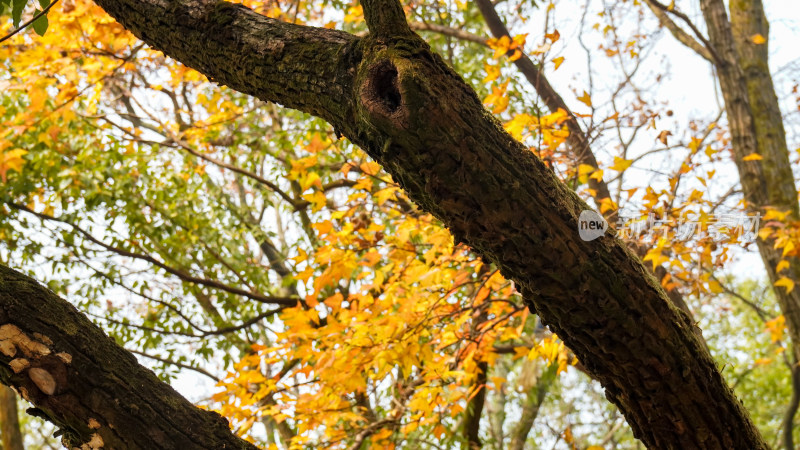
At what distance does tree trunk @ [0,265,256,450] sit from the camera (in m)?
1.40

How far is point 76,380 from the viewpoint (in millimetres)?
1405

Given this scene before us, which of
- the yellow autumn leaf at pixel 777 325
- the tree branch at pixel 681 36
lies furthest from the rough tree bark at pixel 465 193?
the tree branch at pixel 681 36

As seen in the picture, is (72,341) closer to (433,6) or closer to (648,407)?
(648,407)

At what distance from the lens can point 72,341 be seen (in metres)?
1.43

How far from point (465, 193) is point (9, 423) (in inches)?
206

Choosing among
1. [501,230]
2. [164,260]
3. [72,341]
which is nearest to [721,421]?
[501,230]

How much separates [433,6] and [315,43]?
2930mm

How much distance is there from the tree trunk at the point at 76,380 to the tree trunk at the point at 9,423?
4.37 metres

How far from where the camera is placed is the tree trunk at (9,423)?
511 centimetres

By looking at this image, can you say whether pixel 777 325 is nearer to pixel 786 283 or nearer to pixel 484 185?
pixel 786 283

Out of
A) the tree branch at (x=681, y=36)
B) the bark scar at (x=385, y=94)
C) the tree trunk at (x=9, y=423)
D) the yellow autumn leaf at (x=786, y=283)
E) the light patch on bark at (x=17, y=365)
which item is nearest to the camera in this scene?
the bark scar at (x=385, y=94)

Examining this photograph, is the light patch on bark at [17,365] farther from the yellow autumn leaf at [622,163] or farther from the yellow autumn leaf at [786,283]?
the yellow autumn leaf at [786,283]

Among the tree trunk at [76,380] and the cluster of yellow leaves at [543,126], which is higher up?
the cluster of yellow leaves at [543,126]

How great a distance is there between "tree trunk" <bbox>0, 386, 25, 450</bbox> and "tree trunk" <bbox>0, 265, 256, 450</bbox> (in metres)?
4.37
